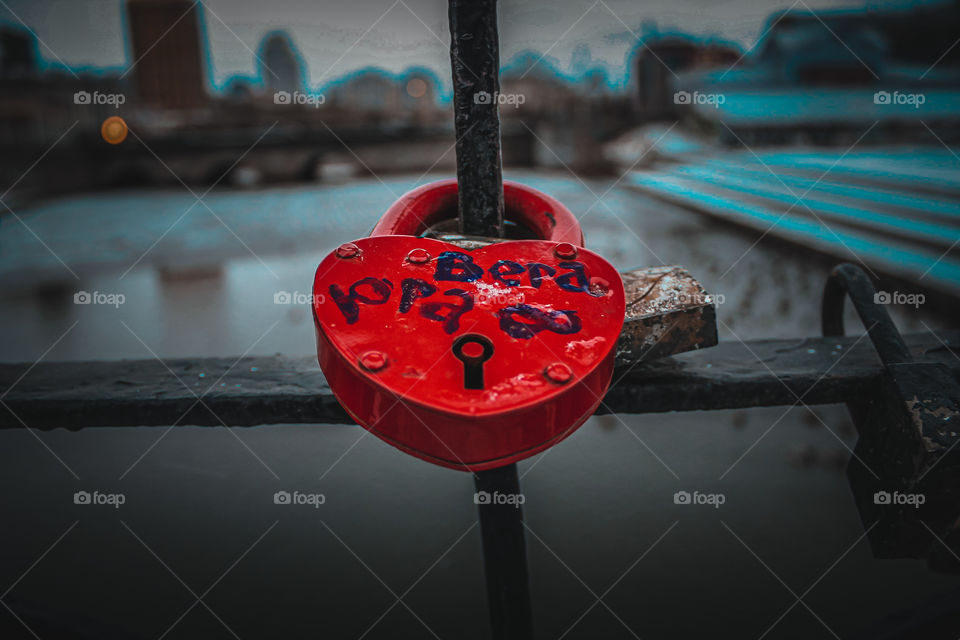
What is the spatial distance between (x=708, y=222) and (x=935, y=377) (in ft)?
18.8

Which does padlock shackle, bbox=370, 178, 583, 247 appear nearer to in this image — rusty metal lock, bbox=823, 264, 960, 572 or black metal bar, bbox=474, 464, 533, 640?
black metal bar, bbox=474, 464, 533, 640

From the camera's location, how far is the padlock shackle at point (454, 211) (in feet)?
4.15

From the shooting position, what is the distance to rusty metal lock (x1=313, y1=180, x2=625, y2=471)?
2.78 ft

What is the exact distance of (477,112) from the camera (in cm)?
117

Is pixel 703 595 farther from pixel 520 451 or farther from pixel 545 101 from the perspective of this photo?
pixel 545 101

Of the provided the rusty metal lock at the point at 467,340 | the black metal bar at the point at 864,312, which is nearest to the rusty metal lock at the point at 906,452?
the black metal bar at the point at 864,312

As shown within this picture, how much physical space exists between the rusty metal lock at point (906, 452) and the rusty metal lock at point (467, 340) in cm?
68

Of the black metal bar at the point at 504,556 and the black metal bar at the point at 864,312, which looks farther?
the black metal bar at the point at 864,312

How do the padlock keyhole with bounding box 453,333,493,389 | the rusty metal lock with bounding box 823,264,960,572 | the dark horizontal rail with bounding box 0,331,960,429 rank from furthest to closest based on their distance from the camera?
the dark horizontal rail with bounding box 0,331,960,429 → the rusty metal lock with bounding box 823,264,960,572 → the padlock keyhole with bounding box 453,333,493,389

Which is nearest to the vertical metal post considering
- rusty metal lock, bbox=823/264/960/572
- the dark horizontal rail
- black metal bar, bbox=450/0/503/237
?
black metal bar, bbox=450/0/503/237

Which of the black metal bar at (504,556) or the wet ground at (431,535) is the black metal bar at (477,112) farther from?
the wet ground at (431,535)

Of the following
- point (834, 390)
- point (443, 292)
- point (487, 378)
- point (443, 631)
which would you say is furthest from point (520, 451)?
point (834, 390)

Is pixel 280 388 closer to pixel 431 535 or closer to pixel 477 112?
pixel 431 535

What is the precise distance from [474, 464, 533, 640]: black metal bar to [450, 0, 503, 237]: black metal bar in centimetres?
55
